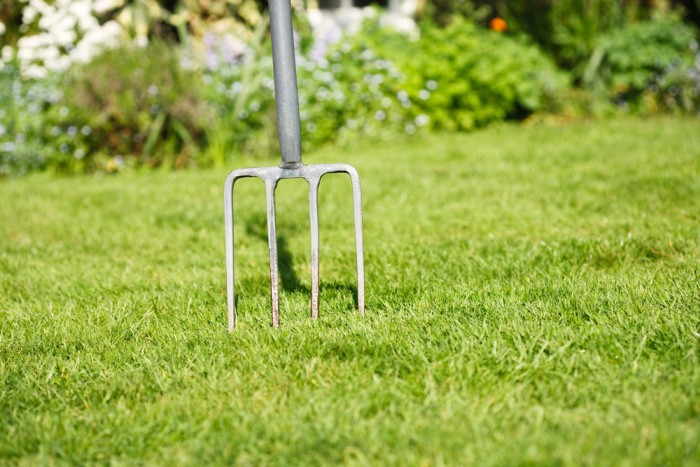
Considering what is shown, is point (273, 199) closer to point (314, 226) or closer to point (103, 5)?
point (314, 226)

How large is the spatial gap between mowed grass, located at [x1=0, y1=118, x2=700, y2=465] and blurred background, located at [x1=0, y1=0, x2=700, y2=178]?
205 centimetres

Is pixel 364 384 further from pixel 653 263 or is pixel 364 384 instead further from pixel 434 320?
pixel 653 263

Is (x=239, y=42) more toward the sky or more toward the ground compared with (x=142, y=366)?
more toward the sky

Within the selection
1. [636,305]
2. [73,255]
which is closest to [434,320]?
[636,305]

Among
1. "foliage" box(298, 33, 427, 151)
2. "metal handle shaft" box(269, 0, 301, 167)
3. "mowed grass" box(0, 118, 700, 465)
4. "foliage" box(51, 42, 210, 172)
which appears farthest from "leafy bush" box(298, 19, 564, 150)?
"metal handle shaft" box(269, 0, 301, 167)

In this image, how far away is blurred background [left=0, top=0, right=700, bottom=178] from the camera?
621cm

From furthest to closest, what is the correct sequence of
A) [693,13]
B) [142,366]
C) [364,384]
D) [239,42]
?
[693,13] < [239,42] < [142,366] < [364,384]

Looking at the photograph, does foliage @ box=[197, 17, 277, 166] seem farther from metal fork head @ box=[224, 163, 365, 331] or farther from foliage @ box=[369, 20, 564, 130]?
metal fork head @ box=[224, 163, 365, 331]

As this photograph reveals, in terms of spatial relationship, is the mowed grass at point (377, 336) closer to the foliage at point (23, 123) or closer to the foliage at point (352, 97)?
the foliage at point (23, 123)

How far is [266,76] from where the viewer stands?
667cm

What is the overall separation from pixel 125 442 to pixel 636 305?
1.66m

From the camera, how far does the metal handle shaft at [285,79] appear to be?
235 centimetres

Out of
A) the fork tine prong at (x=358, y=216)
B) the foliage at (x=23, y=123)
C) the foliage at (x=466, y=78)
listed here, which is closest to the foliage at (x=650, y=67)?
the foliage at (x=466, y=78)

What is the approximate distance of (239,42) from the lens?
7773 mm
